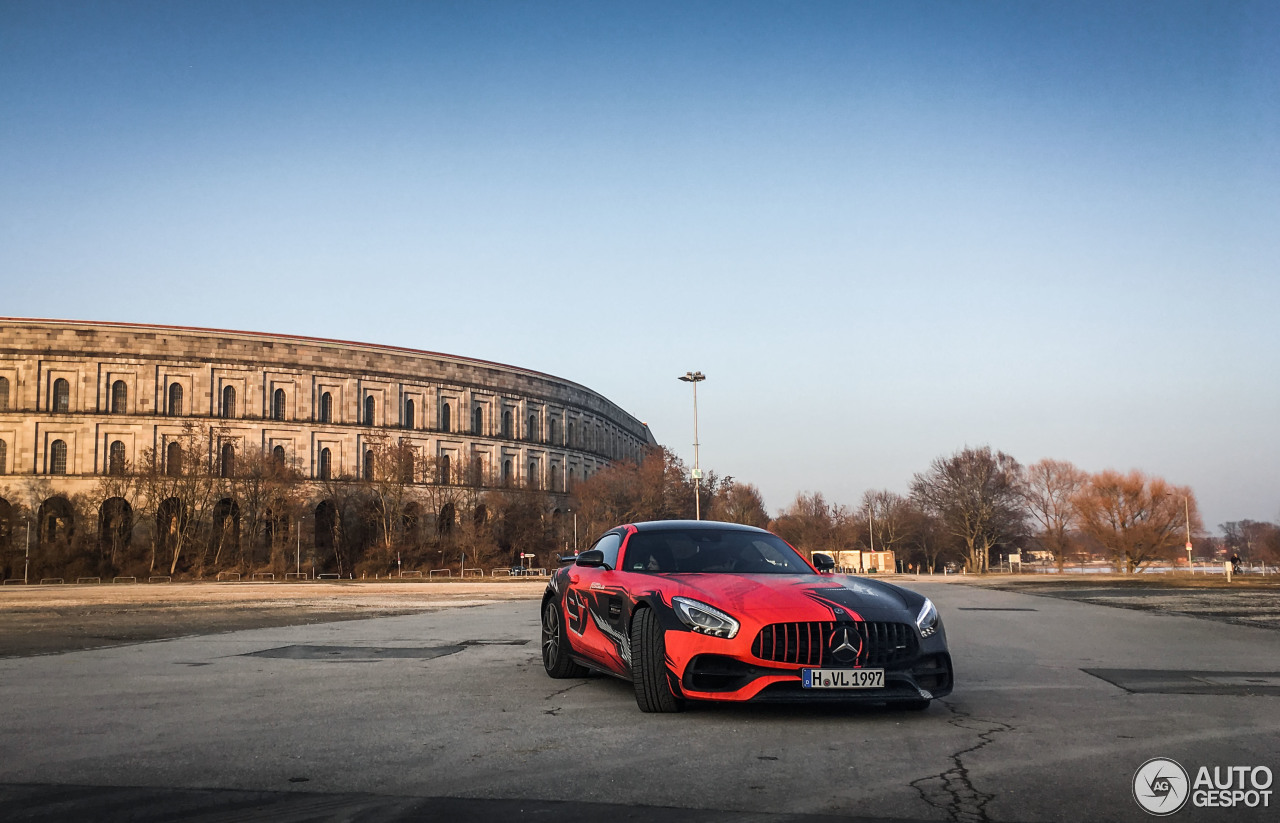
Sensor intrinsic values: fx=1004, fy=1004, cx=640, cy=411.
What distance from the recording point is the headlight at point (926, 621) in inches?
288

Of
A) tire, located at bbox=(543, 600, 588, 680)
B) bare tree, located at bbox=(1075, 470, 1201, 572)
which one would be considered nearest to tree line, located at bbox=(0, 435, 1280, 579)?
bare tree, located at bbox=(1075, 470, 1201, 572)

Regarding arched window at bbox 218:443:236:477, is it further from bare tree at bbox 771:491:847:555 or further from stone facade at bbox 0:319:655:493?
bare tree at bbox 771:491:847:555

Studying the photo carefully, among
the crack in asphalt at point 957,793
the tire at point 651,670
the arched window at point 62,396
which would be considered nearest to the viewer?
the crack in asphalt at point 957,793

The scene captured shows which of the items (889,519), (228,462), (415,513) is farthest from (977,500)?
(228,462)

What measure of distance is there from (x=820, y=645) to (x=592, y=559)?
305 centimetres

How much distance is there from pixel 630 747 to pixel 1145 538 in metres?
82.0

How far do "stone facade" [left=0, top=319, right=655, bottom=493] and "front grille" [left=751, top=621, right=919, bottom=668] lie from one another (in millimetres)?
81496

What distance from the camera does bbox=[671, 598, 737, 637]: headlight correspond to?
7012 mm

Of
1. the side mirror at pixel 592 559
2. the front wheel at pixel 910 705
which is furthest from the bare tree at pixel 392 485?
the front wheel at pixel 910 705

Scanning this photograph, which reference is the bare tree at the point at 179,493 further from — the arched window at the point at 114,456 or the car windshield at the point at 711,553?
the car windshield at the point at 711,553

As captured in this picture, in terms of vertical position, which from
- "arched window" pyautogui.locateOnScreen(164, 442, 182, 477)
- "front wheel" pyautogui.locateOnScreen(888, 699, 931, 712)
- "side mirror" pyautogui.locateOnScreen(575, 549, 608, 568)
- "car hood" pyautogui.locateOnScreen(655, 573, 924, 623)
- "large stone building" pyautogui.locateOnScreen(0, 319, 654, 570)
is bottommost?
"front wheel" pyautogui.locateOnScreen(888, 699, 931, 712)

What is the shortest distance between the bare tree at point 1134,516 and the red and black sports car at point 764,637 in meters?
79.1

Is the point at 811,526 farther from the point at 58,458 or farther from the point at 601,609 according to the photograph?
the point at 601,609

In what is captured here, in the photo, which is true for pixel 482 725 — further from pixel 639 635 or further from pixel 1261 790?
pixel 1261 790
